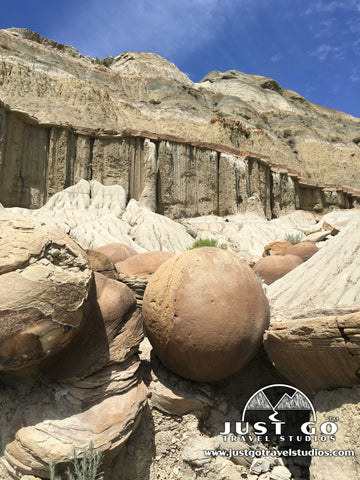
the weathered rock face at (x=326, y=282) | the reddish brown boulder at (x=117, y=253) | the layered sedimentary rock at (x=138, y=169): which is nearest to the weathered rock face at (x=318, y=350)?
Answer: the weathered rock face at (x=326, y=282)

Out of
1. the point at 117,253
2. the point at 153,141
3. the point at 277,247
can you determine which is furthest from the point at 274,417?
the point at 153,141

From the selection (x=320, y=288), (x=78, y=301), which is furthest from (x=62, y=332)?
(x=320, y=288)

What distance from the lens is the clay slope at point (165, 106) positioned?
76.5ft

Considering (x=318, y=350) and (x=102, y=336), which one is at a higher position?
(x=318, y=350)

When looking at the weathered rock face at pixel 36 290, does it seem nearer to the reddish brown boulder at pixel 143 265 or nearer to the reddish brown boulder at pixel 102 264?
the reddish brown boulder at pixel 102 264

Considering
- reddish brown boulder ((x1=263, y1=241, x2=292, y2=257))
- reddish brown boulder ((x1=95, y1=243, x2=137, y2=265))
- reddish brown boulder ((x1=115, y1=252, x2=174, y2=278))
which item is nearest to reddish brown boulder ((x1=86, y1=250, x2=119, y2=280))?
reddish brown boulder ((x1=115, y1=252, x2=174, y2=278))

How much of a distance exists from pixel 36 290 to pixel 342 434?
2.56 m

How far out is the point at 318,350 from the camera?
2.61m

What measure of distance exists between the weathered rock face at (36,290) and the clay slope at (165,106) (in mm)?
19371

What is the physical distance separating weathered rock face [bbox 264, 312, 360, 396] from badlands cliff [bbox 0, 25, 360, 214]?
1538 centimetres

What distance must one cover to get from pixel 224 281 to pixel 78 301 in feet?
4.53

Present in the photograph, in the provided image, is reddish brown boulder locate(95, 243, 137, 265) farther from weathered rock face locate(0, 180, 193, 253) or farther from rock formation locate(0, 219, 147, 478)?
weathered rock face locate(0, 180, 193, 253)

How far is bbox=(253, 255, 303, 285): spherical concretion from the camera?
665 centimetres

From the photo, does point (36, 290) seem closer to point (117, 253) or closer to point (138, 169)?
point (117, 253)
